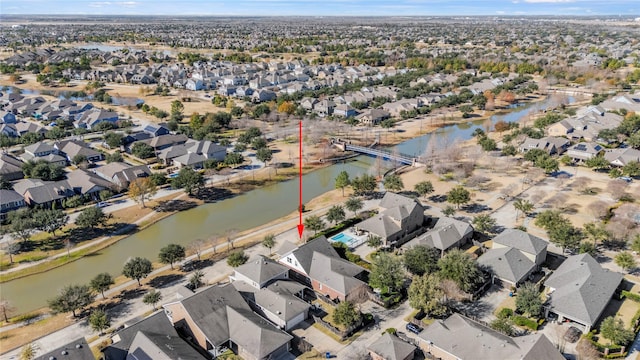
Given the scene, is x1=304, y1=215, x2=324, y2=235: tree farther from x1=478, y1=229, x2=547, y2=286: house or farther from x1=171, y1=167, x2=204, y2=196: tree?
x1=171, y1=167, x2=204, y2=196: tree

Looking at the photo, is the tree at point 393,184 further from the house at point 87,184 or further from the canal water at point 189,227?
the house at point 87,184

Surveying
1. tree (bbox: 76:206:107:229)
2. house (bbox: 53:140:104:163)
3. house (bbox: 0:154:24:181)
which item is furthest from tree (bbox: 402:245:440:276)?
house (bbox: 0:154:24:181)

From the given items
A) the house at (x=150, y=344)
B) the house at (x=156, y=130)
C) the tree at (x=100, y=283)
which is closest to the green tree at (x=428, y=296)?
the house at (x=150, y=344)

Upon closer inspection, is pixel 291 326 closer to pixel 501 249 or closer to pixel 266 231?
pixel 266 231

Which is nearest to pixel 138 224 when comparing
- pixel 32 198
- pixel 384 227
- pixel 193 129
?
pixel 32 198

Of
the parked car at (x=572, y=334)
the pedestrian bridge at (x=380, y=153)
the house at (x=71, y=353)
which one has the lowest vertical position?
the parked car at (x=572, y=334)

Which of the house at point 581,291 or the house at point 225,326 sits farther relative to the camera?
the house at point 581,291

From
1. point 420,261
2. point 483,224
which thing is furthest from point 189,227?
point 483,224

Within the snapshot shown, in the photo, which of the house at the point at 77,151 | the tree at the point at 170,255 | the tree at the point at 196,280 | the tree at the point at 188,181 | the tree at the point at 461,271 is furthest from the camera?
the house at the point at 77,151
